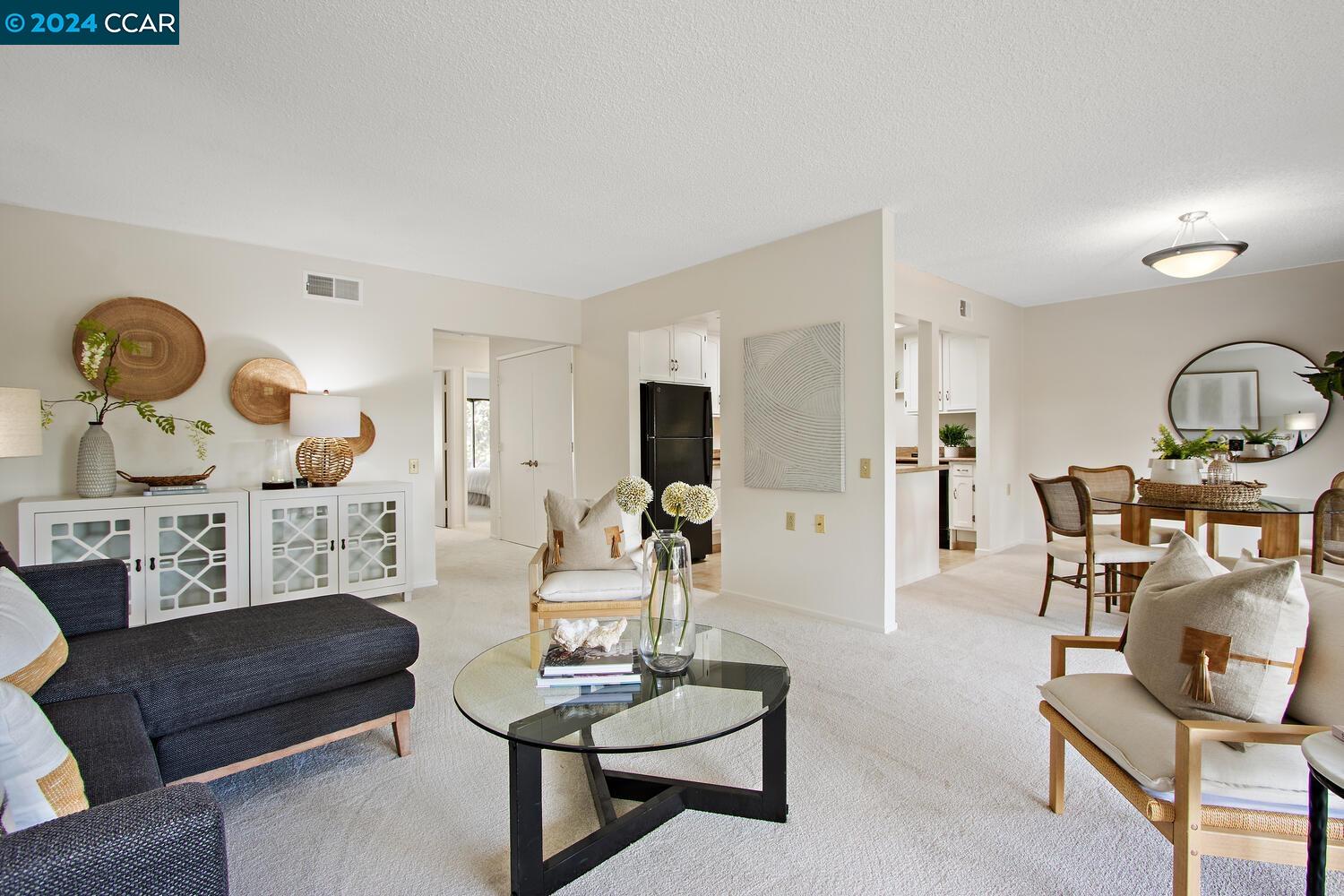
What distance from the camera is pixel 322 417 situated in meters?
3.96

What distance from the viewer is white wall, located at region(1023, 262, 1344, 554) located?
4.90m

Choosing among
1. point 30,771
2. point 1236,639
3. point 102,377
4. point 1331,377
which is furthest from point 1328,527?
point 102,377

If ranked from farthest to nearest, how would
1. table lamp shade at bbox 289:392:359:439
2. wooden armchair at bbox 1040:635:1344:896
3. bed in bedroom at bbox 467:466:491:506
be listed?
bed in bedroom at bbox 467:466:491:506
table lamp shade at bbox 289:392:359:439
wooden armchair at bbox 1040:635:1344:896

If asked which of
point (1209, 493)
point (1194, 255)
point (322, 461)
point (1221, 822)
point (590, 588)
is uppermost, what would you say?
point (1194, 255)

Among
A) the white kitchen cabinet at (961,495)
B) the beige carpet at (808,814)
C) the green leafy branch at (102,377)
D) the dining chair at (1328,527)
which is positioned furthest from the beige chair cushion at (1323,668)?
the white kitchen cabinet at (961,495)

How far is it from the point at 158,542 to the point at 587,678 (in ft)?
9.87

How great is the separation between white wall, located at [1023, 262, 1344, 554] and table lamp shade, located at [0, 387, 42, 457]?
7363mm

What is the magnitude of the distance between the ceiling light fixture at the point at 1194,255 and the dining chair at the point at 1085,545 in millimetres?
1341

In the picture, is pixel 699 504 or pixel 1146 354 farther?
pixel 1146 354

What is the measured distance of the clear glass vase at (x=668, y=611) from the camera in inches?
74.9

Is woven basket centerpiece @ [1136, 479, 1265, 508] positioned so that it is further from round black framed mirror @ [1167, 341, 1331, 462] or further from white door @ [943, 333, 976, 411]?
white door @ [943, 333, 976, 411]

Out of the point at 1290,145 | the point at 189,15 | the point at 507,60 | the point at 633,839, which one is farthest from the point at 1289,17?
the point at 189,15

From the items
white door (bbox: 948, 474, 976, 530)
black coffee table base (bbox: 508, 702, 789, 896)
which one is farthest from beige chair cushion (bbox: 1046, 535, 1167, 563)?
black coffee table base (bbox: 508, 702, 789, 896)

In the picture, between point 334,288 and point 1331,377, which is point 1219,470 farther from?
point 334,288
